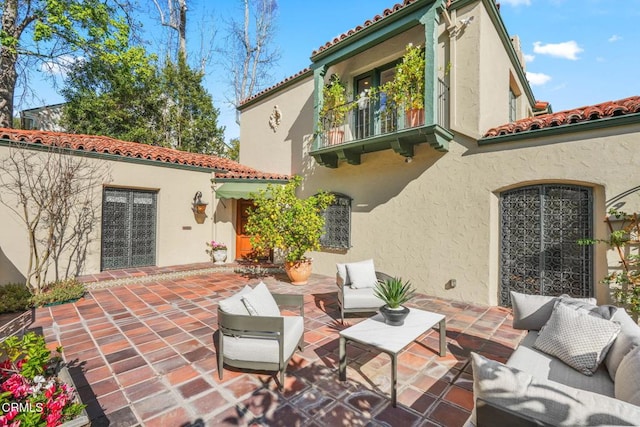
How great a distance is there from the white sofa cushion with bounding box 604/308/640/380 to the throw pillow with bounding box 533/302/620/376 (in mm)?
62

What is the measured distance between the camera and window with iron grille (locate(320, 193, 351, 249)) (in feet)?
35.7

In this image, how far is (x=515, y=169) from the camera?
24.2 feet

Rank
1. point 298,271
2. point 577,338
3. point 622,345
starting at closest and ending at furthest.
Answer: point 622,345
point 577,338
point 298,271

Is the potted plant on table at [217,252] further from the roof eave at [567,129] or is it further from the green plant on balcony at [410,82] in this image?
the roof eave at [567,129]

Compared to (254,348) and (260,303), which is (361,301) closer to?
(260,303)

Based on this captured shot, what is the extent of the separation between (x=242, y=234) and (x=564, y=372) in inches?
489

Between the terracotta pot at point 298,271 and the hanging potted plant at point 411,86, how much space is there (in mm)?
5765

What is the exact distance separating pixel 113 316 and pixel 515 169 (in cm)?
1063

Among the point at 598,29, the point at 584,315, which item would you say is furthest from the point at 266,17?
the point at 584,315

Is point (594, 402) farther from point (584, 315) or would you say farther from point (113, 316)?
point (113, 316)

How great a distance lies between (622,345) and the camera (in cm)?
306

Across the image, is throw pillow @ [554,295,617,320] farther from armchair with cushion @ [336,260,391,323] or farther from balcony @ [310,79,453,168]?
balcony @ [310,79,453,168]

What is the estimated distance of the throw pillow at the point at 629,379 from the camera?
2330mm
